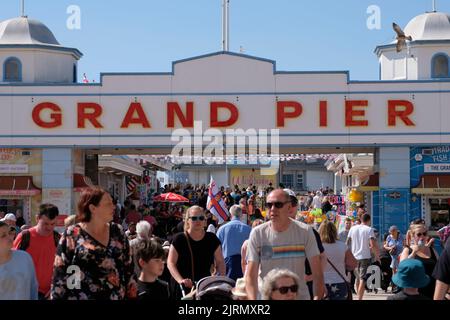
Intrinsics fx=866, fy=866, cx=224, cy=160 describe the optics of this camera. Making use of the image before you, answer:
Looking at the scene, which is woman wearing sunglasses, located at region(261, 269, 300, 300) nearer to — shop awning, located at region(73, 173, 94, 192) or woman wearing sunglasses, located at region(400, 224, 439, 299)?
woman wearing sunglasses, located at region(400, 224, 439, 299)

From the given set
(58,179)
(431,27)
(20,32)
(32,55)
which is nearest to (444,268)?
(58,179)

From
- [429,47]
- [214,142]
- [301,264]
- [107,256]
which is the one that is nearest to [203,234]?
[301,264]

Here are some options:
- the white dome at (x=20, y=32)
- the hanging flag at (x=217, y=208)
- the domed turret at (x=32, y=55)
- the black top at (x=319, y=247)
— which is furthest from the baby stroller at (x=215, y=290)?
the white dome at (x=20, y=32)

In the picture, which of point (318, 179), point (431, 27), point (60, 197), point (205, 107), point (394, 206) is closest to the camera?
point (394, 206)

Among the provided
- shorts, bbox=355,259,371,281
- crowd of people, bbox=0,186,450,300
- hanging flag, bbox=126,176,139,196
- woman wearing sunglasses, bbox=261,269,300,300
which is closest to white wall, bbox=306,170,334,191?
hanging flag, bbox=126,176,139,196

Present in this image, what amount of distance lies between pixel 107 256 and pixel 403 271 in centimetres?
268

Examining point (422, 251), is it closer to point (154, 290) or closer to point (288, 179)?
point (154, 290)

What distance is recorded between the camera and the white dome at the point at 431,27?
27.0 metres

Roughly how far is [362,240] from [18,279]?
1087 centimetres

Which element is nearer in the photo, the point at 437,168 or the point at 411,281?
the point at 411,281

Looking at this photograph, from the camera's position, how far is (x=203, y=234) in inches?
406

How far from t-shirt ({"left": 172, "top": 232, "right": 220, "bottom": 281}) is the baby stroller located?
62.7 inches

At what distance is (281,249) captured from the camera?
26.0ft
